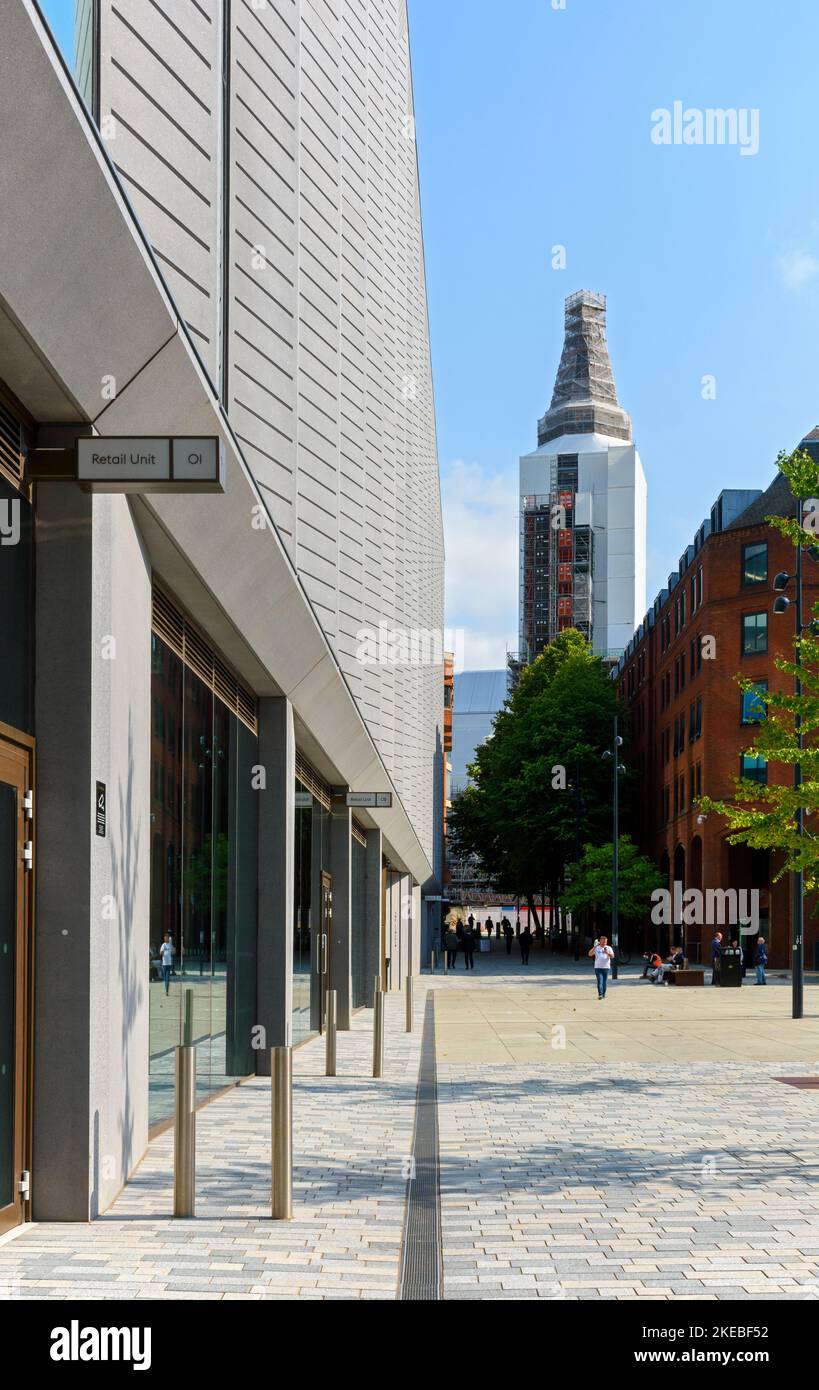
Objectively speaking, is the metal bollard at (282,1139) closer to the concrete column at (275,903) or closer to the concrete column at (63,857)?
the concrete column at (63,857)

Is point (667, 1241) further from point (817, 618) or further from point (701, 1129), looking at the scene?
point (817, 618)

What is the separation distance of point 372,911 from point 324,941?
24.9ft

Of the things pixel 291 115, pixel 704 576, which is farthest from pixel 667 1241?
pixel 704 576

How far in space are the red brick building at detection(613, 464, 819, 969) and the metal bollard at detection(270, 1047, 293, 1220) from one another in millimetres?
49984

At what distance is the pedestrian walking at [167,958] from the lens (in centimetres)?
1107

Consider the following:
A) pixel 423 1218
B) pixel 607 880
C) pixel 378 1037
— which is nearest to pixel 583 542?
pixel 607 880

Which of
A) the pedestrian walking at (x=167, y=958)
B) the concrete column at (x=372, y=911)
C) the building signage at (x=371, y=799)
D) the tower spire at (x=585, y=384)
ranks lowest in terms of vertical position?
the concrete column at (x=372, y=911)

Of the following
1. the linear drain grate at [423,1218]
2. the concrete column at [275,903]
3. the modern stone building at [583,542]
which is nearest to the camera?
the linear drain grate at [423,1218]

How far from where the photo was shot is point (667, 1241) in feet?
24.6

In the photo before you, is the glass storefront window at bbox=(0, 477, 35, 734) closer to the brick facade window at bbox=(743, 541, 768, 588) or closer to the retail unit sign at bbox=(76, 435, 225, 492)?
the retail unit sign at bbox=(76, 435, 225, 492)

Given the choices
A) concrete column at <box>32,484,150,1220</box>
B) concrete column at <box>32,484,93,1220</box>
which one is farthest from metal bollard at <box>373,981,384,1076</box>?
concrete column at <box>32,484,93,1220</box>

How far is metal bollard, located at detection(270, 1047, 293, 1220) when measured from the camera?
8000mm

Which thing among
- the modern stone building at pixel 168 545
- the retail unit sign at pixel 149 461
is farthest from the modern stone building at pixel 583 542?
the retail unit sign at pixel 149 461

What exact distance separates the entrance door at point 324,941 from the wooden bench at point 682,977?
20.8 meters
